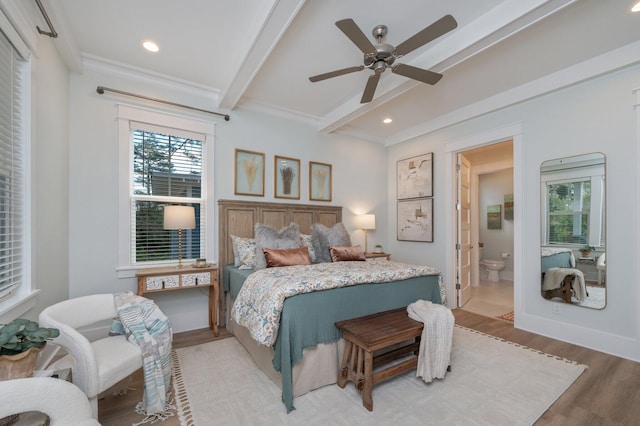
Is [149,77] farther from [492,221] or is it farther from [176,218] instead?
[492,221]

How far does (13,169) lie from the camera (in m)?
1.87

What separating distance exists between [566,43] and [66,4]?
4276 mm

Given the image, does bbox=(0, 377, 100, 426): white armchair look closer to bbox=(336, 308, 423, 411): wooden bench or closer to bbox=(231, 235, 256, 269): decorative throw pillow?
bbox=(336, 308, 423, 411): wooden bench

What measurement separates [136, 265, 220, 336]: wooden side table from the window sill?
0.87 metres

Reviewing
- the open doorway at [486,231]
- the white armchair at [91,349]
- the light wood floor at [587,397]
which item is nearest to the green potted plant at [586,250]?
the light wood floor at [587,397]

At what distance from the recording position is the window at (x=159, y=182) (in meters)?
3.13

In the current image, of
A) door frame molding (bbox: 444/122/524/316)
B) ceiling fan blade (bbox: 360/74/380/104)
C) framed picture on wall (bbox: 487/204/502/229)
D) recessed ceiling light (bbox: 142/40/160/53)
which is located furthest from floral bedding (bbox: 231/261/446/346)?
framed picture on wall (bbox: 487/204/502/229)

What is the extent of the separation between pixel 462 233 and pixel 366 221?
1508mm

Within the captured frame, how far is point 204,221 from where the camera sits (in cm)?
357

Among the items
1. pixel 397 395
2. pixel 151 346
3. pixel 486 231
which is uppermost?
pixel 486 231

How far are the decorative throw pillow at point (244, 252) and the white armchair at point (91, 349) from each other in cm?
140

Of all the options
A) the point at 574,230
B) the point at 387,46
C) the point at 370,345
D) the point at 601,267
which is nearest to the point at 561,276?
the point at 601,267

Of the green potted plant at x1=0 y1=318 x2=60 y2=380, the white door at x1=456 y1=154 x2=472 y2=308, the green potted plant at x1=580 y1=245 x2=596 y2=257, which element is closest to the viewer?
the green potted plant at x1=0 y1=318 x2=60 y2=380

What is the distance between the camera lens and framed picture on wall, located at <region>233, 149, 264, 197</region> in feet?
12.5
